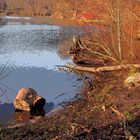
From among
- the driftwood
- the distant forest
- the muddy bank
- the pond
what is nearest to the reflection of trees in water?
the pond

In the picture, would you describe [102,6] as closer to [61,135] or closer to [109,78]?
[109,78]

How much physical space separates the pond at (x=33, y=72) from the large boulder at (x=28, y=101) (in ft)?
1.01

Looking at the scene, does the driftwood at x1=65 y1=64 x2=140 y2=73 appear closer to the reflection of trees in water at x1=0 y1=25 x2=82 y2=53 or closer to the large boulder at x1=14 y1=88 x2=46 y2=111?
the large boulder at x1=14 y1=88 x2=46 y2=111

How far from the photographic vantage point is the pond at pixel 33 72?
1798 cm

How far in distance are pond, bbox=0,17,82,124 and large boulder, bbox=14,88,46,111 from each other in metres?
0.31

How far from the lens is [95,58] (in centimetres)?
2792

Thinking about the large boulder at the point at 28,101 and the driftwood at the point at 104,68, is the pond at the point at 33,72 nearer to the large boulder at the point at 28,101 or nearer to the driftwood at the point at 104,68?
the large boulder at the point at 28,101

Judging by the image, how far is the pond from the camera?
59.0 feet

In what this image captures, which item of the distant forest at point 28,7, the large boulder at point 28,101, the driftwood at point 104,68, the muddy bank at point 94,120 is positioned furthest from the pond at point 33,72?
the distant forest at point 28,7

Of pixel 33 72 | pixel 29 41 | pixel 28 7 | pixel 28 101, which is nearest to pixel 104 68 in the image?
pixel 33 72

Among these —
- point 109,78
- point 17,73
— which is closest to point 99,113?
point 109,78

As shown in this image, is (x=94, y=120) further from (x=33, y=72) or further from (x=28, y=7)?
(x=28, y=7)

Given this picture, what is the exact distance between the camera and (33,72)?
2427 centimetres

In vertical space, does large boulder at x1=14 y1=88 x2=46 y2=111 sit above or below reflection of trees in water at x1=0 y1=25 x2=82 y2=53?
above
